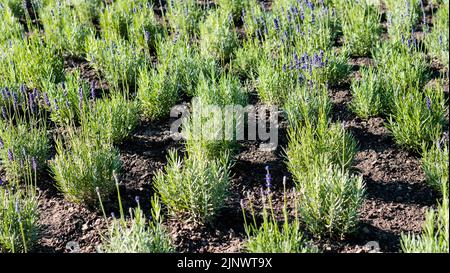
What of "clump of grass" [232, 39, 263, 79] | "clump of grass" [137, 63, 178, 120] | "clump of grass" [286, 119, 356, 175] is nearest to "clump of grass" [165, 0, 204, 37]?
"clump of grass" [232, 39, 263, 79]

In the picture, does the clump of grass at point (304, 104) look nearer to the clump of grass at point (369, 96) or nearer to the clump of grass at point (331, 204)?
the clump of grass at point (369, 96)

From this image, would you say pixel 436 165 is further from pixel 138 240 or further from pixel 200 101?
pixel 138 240

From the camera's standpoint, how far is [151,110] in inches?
213

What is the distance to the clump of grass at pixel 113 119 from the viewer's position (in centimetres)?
485

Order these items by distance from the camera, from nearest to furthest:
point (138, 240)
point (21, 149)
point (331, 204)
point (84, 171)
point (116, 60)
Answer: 1. point (138, 240)
2. point (331, 204)
3. point (84, 171)
4. point (21, 149)
5. point (116, 60)

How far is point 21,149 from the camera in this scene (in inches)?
185

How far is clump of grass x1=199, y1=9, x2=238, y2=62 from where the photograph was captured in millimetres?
6227

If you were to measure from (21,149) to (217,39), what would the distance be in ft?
8.02

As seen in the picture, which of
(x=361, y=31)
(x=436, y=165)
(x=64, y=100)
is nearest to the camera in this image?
(x=436, y=165)

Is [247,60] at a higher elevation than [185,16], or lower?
lower

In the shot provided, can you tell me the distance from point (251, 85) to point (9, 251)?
285 cm

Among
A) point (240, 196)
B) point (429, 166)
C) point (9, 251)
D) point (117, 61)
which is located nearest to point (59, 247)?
point (9, 251)

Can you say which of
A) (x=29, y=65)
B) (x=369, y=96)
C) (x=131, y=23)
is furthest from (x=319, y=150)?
(x=131, y=23)

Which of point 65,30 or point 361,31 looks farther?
point 65,30
